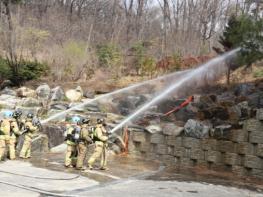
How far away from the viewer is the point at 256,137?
41.2 ft

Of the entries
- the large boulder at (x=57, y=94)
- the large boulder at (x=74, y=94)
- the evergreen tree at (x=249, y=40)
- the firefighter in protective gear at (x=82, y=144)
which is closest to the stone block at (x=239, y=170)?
the firefighter in protective gear at (x=82, y=144)

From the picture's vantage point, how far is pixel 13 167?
39.9 feet

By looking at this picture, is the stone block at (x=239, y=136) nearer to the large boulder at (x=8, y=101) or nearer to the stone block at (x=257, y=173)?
the stone block at (x=257, y=173)

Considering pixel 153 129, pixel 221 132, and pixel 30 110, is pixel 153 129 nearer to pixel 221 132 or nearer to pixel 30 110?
pixel 221 132

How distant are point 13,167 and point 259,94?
9.76 meters

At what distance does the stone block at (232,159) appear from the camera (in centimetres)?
1300

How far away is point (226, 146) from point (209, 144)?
58 centimetres

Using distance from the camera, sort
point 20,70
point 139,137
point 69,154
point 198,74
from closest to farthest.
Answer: point 69,154, point 139,137, point 198,74, point 20,70

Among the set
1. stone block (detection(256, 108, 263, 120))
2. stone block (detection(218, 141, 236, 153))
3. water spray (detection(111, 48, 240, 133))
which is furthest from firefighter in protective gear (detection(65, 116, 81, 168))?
water spray (detection(111, 48, 240, 133))

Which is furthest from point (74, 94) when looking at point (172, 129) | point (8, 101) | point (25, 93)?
point (172, 129)

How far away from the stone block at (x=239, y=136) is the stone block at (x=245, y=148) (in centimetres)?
11

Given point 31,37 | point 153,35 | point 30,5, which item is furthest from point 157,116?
point 30,5

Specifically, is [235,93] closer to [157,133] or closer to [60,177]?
[157,133]

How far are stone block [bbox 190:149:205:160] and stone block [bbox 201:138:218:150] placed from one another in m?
0.18
